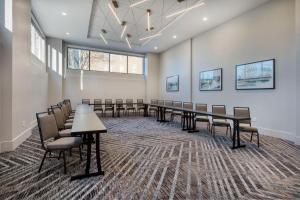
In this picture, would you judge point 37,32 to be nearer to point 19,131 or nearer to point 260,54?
point 19,131

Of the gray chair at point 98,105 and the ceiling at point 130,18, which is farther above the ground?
the ceiling at point 130,18

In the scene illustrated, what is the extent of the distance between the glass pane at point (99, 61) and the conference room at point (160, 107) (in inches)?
2.3

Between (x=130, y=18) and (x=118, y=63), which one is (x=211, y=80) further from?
(x=118, y=63)

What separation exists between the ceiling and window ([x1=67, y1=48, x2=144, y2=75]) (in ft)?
3.26

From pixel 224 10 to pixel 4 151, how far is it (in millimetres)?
7032

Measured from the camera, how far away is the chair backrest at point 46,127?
2.62 metres

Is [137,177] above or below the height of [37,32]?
below

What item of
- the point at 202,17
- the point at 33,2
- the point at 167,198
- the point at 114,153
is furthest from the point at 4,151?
the point at 202,17

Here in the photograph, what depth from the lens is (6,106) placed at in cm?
369

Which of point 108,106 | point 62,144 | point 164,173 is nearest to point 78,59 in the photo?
point 108,106

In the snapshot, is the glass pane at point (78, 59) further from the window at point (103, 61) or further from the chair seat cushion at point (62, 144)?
the chair seat cushion at point (62, 144)

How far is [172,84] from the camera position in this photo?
10133mm

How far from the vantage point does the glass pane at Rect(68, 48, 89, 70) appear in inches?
380

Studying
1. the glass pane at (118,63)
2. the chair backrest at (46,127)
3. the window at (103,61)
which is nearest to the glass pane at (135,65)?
the window at (103,61)
